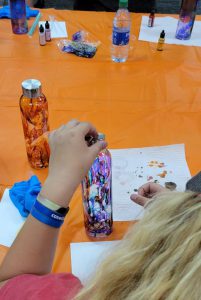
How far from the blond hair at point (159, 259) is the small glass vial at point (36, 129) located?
0.45m

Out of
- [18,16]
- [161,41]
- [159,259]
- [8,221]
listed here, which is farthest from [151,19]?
[159,259]

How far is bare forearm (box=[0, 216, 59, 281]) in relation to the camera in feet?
2.02

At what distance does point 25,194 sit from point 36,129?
19 cm

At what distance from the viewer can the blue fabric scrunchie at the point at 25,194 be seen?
76 cm

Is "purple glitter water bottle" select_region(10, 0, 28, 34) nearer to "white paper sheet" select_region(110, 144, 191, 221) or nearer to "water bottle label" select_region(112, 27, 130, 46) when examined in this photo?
"water bottle label" select_region(112, 27, 130, 46)

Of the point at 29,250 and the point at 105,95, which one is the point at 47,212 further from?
the point at 105,95

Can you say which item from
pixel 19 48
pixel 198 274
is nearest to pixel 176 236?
pixel 198 274

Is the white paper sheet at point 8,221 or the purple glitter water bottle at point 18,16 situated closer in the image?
the white paper sheet at point 8,221

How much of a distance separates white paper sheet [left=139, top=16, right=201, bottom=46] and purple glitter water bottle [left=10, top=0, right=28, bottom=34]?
1.62ft

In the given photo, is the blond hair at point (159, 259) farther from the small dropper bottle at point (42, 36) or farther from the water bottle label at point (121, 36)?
the small dropper bottle at point (42, 36)

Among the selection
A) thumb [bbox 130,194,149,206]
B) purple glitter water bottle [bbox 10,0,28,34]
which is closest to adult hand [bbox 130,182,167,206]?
thumb [bbox 130,194,149,206]

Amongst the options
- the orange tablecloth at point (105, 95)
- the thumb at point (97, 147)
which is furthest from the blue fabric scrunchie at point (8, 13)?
the thumb at point (97, 147)

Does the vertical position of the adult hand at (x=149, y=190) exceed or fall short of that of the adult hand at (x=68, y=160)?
it falls short

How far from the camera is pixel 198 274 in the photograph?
1.29ft
